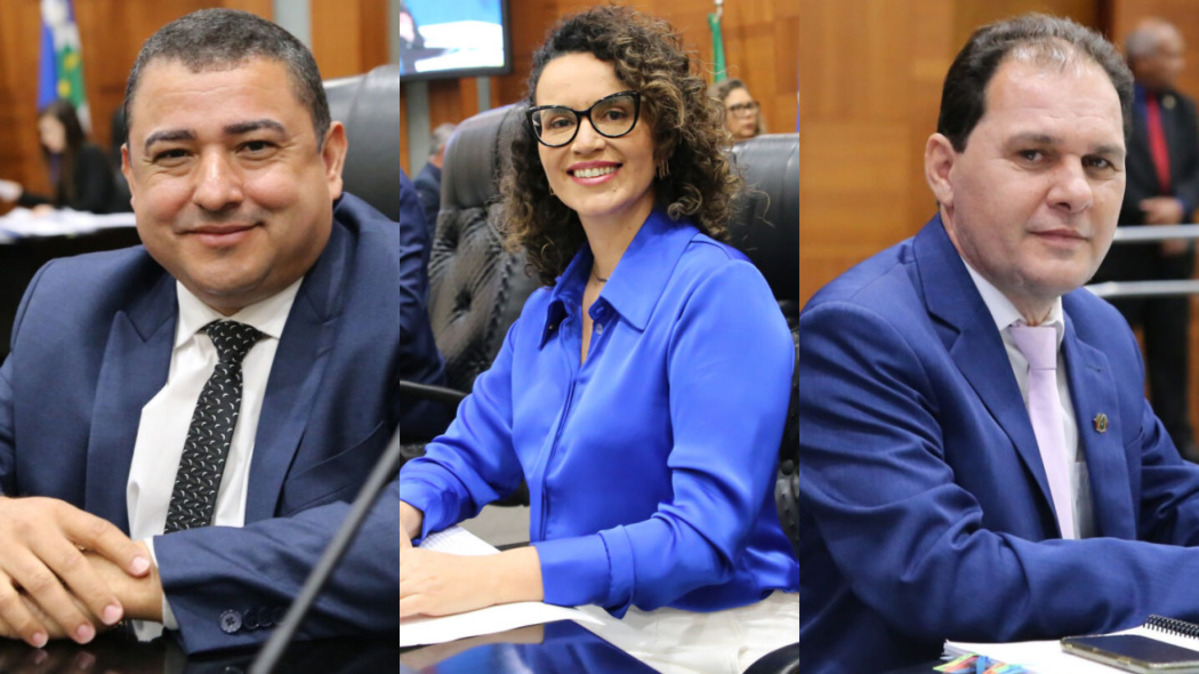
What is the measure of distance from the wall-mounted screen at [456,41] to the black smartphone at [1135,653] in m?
0.74

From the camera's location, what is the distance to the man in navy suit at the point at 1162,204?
1.00 metres

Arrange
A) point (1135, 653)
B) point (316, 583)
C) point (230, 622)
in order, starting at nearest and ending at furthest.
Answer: point (316, 583), point (1135, 653), point (230, 622)

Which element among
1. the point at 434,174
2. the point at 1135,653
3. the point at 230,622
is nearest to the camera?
the point at 1135,653

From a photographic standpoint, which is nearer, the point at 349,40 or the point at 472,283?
the point at 349,40

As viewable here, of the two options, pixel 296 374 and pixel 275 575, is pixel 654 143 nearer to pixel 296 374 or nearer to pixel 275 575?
pixel 296 374

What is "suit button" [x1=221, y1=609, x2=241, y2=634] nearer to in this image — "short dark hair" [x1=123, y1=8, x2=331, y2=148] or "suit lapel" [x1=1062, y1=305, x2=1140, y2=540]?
"short dark hair" [x1=123, y1=8, x2=331, y2=148]

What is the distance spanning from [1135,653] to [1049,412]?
23 cm

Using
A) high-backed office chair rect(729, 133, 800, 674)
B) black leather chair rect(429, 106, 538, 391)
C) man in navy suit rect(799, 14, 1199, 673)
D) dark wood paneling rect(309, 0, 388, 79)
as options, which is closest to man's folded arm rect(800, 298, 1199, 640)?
man in navy suit rect(799, 14, 1199, 673)

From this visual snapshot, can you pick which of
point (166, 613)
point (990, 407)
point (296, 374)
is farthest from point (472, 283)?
point (990, 407)

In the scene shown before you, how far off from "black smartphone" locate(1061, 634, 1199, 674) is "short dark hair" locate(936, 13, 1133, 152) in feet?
1.49

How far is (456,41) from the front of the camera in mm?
1011

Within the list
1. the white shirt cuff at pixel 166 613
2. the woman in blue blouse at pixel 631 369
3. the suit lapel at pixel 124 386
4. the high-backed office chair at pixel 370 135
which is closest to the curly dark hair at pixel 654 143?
the woman in blue blouse at pixel 631 369

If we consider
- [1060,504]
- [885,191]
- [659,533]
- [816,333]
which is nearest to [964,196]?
[885,191]

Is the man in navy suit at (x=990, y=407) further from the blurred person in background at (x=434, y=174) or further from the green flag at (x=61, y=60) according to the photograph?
the green flag at (x=61, y=60)
